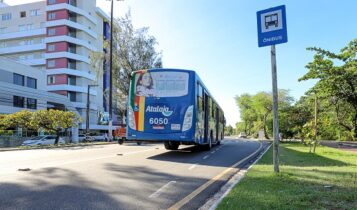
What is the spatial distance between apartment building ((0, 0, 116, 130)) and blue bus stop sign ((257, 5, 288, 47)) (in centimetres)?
6222

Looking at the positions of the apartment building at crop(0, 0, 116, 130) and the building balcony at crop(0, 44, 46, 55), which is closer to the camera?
the apartment building at crop(0, 0, 116, 130)

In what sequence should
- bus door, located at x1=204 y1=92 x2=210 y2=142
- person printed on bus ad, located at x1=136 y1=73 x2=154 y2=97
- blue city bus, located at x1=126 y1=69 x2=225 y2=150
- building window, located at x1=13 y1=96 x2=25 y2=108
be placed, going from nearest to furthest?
1. blue city bus, located at x1=126 y1=69 x2=225 y2=150
2. person printed on bus ad, located at x1=136 y1=73 x2=154 y2=97
3. bus door, located at x1=204 y1=92 x2=210 y2=142
4. building window, located at x1=13 y1=96 x2=25 y2=108

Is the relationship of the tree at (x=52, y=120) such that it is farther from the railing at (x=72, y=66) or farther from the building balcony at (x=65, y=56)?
the railing at (x=72, y=66)

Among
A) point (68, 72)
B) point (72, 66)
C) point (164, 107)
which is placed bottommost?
point (164, 107)

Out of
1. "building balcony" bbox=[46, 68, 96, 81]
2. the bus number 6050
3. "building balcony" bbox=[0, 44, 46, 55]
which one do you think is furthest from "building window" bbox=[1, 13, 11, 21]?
the bus number 6050

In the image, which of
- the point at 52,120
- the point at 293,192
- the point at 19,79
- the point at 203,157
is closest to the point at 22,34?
the point at 19,79

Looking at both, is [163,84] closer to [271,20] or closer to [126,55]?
[271,20]

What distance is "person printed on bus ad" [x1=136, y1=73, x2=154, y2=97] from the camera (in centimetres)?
1683

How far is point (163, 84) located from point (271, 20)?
717 centimetres

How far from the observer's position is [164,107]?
16453 millimetres

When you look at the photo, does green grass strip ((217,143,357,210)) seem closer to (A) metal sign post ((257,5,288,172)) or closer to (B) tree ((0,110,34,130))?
(A) metal sign post ((257,5,288,172))

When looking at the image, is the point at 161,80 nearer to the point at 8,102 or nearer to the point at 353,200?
the point at 353,200

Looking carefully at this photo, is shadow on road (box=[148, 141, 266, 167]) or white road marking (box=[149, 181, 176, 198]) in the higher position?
shadow on road (box=[148, 141, 266, 167])

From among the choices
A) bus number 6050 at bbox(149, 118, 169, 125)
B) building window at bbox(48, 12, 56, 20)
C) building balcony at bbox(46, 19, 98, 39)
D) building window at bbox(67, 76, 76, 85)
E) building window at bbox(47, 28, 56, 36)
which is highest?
building window at bbox(48, 12, 56, 20)
